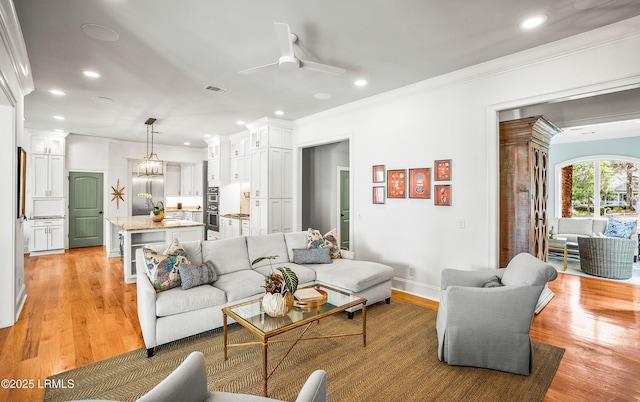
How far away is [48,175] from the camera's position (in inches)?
277

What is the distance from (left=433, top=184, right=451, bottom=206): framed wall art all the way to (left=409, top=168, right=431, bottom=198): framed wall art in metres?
0.10

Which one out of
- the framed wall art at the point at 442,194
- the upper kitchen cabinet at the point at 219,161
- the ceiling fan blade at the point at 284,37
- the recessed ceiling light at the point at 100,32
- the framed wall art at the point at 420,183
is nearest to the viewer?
the ceiling fan blade at the point at 284,37

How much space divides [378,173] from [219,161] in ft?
14.6

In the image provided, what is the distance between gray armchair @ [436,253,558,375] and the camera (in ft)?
7.67

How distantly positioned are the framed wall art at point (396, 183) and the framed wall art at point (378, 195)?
119 mm

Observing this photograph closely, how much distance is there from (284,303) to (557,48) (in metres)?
3.53

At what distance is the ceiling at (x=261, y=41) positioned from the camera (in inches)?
96.3

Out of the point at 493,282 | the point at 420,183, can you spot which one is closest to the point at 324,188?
the point at 420,183

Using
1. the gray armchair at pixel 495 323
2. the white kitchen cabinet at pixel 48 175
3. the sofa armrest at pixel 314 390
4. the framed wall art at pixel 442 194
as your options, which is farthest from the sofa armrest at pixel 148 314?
the white kitchen cabinet at pixel 48 175

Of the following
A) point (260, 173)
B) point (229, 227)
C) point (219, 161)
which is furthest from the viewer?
point (219, 161)

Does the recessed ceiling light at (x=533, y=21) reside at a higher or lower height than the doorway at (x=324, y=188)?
higher

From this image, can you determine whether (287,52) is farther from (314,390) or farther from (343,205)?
(343,205)

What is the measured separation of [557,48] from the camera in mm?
3016

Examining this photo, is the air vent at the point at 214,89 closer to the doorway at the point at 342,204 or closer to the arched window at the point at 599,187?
the doorway at the point at 342,204
